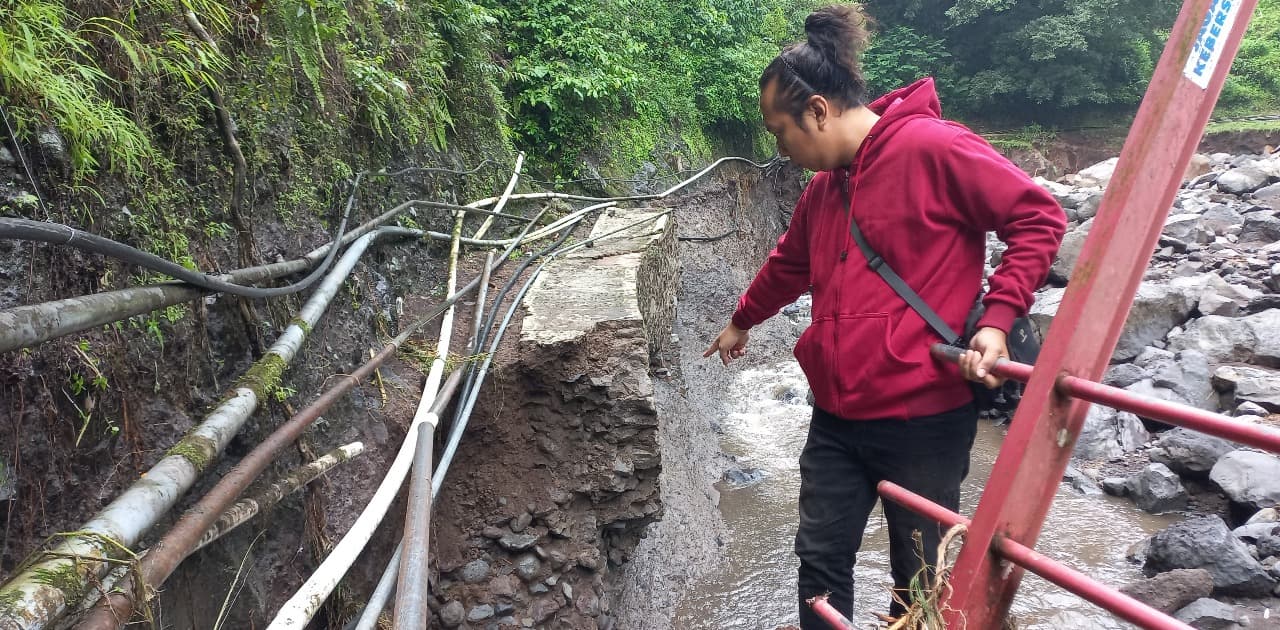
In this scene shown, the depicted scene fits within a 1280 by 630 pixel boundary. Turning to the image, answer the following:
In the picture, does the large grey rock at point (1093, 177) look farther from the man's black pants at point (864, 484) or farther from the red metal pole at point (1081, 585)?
the red metal pole at point (1081, 585)

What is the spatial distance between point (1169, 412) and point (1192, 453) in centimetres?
499

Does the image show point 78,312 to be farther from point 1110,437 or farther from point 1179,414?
point 1110,437

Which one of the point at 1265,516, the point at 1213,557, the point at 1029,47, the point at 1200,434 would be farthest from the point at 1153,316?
the point at 1029,47

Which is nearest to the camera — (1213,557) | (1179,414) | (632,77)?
(1179,414)

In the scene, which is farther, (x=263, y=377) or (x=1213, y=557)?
(x=1213, y=557)

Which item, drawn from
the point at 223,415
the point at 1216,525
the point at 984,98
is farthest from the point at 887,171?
the point at 984,98

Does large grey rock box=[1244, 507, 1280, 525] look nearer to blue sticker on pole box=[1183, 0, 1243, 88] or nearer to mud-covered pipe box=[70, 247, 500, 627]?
blue sticker on pole box=[1183, 0, 1243, 88]

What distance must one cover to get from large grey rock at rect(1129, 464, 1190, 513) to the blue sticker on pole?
4.60 meters

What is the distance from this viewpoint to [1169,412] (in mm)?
967

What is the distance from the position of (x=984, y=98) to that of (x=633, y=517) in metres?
23.0

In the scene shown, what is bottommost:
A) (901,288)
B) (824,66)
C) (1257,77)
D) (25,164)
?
(901,288)

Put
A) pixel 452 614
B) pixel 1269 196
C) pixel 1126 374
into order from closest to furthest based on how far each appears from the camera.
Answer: pixel 452 614
pixel 1126 374
pixel 1269 196

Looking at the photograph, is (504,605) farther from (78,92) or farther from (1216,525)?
(1216,525)

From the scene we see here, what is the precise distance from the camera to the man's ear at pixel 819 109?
1.70m
